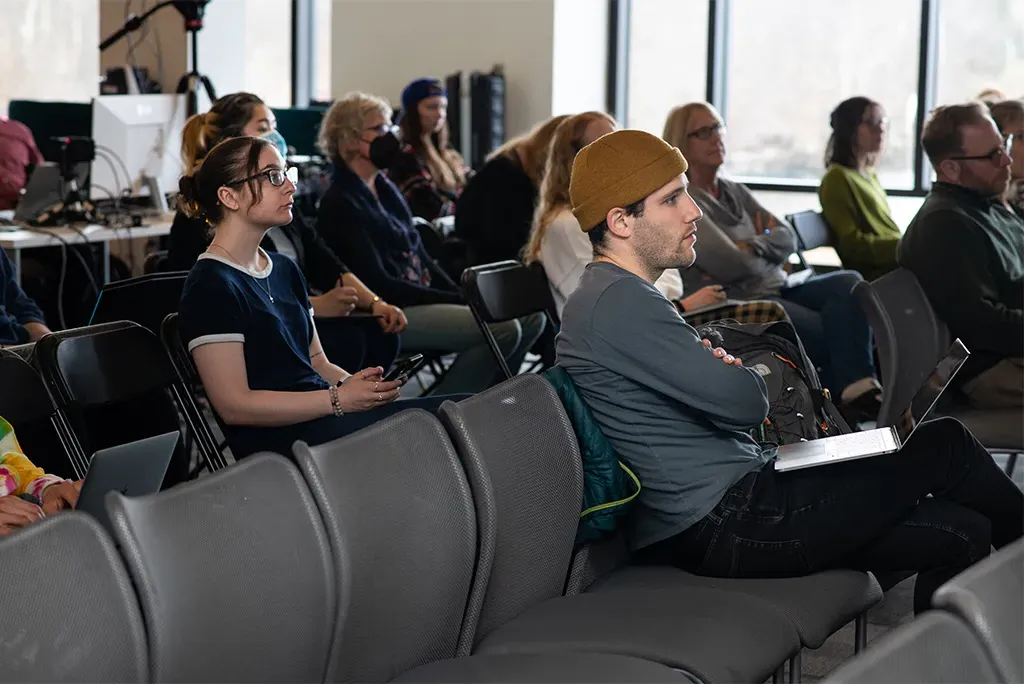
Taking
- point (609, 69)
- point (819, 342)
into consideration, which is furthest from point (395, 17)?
point (819, 342)

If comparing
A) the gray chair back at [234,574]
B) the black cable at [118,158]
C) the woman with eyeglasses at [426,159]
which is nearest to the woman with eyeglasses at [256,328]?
the gray chair back at [234,574]

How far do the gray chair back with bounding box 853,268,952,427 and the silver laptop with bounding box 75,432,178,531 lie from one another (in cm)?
Answer: 217

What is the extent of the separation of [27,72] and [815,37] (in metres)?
4.89

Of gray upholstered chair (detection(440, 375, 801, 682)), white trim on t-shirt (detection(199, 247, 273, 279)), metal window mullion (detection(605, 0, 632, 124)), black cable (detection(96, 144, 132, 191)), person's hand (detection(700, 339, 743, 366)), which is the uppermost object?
metal window mullion (detection(605, 0, 632, 124))

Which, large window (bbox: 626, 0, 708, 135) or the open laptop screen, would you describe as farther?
large window (bbox: 626, 0, 708, 135)

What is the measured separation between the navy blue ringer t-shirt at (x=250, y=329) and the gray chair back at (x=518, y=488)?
82 centimetres

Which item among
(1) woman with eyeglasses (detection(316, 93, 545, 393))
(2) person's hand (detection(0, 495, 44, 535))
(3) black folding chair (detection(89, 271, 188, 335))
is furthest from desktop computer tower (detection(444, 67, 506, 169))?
(2) person's hand (detection(0, 495, 44, 535))

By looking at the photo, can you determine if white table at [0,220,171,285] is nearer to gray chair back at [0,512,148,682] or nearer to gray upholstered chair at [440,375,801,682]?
gray upholstered chair at [440,375,801,682]

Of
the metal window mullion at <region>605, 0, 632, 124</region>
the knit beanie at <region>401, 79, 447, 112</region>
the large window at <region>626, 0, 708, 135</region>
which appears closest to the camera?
the knit beanie at <region>401, 79, 447, 112</region>

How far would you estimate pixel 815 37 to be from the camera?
7898 mm

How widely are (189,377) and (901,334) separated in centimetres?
187

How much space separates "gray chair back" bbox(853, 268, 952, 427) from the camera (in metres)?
3.43

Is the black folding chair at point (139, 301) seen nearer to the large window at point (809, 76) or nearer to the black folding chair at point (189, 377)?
the black folding chair at point (189, 377)

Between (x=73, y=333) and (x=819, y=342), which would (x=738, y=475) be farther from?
(x=819, y=342)
